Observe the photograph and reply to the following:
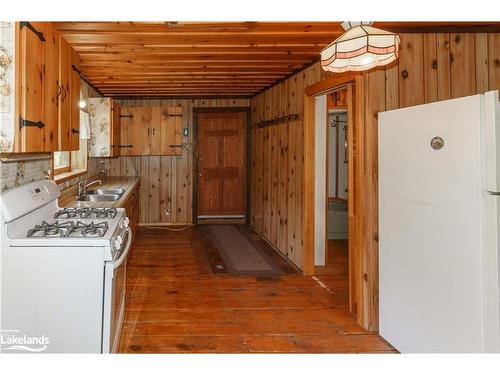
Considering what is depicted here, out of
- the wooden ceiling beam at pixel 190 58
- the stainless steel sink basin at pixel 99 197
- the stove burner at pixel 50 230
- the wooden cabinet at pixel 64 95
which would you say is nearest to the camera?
the stove burner at pixel 50 230

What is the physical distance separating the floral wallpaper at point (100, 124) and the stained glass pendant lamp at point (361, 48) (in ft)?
13.0

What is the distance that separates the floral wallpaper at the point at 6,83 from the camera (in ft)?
5.97

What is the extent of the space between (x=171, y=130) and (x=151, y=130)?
1.06ft

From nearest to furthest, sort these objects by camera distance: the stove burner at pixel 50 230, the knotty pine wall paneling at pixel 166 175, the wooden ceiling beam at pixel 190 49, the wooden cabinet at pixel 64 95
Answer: the stove burner at pixel 50 230 < the wooden cabinet at pixel 64 95 < the wooden ceiling beam at pixel 190 49 < the knotty pine wall paneling at pixel 166 175

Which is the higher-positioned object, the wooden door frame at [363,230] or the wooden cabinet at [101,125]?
the wooden cabinet at [101,125]

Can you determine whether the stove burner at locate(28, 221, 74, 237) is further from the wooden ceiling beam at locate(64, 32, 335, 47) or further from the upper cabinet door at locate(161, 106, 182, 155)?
the upper cabinet door at locate(161, 106, 182, 155)

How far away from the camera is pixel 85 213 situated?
277 centimetres

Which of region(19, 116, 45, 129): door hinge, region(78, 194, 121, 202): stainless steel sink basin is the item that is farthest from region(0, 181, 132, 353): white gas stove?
region(78, 194, 121, 202): stainless steel sink basin

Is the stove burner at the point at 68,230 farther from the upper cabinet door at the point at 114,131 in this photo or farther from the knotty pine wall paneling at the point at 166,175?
the knotty pine wall paneling at the point at 166,175

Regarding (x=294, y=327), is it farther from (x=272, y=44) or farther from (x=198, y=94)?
(x=198, y=94)

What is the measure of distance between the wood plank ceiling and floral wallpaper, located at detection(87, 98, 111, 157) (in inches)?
12.2

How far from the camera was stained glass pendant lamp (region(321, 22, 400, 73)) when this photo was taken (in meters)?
1.94

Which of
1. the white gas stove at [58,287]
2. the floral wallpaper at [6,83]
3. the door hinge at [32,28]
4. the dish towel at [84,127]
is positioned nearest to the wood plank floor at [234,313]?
the white gas stove at [58,287]

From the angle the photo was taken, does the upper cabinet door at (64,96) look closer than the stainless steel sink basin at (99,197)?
Yes
